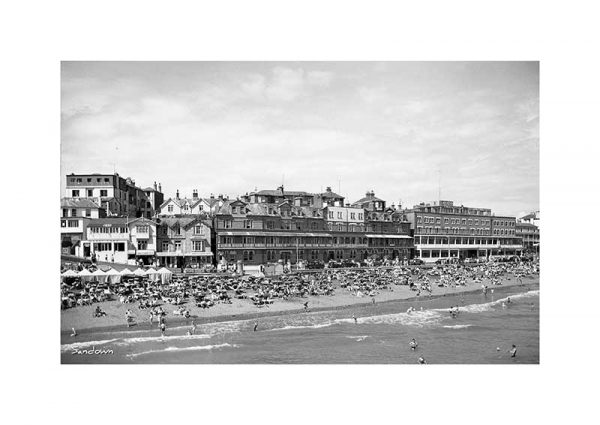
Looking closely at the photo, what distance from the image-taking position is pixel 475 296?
18.6 m

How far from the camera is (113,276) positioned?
44.1ft

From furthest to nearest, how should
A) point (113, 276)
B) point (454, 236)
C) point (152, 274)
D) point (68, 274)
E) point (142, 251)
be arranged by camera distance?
point (454, 236)
point (142, 251)
point (152, 274)
point (113, 276)
point (68, 274)

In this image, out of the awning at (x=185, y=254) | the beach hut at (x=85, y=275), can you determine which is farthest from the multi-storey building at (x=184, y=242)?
the beach hut at (x=85, y=275)

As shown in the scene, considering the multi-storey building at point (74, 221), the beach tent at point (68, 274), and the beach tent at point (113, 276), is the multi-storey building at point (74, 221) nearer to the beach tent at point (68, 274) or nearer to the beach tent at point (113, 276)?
the beach tent at point (68, 274)

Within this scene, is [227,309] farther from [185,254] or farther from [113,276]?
[185,254]

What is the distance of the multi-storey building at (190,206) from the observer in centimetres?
1812

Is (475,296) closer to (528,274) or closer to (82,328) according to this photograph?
(528,274)

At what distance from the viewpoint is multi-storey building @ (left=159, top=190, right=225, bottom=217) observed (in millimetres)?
18125

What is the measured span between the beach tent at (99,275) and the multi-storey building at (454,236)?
1264 cm

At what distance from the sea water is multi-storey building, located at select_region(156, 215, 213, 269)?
426 cm

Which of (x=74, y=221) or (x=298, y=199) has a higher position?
(x=298, y=199)

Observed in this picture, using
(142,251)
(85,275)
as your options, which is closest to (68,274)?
(85,275)

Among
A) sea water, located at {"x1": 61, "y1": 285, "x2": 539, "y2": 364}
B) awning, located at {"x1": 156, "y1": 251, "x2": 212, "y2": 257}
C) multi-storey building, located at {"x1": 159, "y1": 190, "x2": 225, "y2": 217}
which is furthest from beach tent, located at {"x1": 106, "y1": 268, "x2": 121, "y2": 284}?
multi-storey building, located at {"x1": 159, "y1": 190, "x2": 225, "y2": 217}

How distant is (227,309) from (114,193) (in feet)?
16.7
